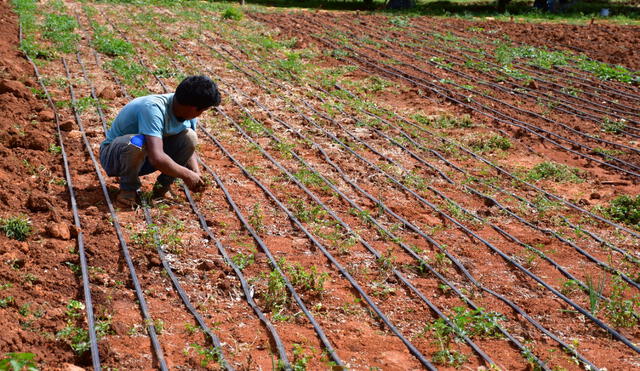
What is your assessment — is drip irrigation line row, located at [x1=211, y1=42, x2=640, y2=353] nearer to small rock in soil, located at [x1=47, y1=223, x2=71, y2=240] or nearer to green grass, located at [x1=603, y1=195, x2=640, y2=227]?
green grass, located at [x1=603, y1=195, x2=640, y2=227]

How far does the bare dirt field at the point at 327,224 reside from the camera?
341 cm

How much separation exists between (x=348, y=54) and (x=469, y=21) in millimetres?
7346

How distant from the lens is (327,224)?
4.88 meters

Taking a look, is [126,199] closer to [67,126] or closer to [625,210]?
[67,126]

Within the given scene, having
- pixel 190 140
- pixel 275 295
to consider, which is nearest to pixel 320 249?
pixel 275 295

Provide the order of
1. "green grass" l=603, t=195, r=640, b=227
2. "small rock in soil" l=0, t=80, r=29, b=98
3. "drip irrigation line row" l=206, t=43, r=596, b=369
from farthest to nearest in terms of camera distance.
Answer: "small rock in soil" l=0, t=80, r=29, b=98, "green grass" l=603, t=195, r=640, b=227, "drip irrigation line row" l=206, t=43, r=596, b=369

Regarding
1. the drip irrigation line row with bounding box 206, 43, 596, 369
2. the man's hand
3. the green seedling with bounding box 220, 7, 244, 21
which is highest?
the green seedling with bounding box 220, 7, 244, 21

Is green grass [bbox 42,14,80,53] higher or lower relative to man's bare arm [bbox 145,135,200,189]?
higher

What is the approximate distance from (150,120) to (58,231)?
2.96 ft

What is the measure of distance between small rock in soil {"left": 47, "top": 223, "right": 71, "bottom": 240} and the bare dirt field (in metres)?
0.01

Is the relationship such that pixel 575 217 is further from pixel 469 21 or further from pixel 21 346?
pixel 469 21

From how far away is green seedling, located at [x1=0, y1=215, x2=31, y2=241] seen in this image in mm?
4012

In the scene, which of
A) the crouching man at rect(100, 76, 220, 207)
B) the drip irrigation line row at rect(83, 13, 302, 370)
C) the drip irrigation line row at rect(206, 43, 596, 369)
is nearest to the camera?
the drip irrigation line row at rect(83, 13, 302, 370)

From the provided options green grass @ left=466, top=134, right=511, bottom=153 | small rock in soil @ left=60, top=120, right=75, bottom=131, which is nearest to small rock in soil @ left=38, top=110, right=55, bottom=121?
small rock in soil @ left=60, top=120, right=75, bottom=131
